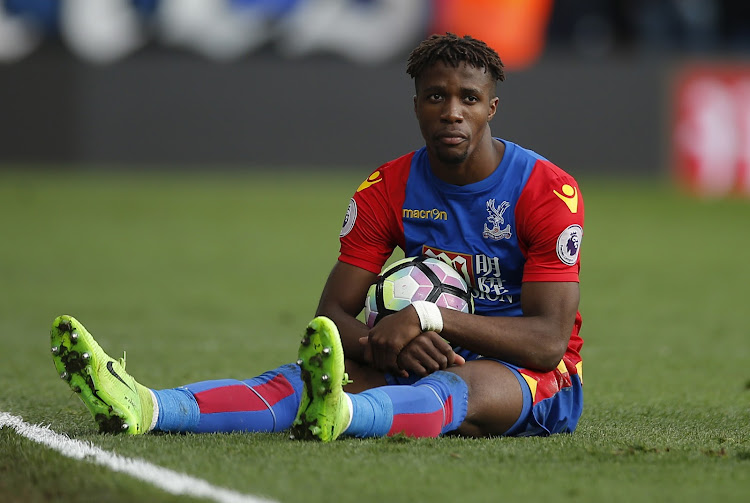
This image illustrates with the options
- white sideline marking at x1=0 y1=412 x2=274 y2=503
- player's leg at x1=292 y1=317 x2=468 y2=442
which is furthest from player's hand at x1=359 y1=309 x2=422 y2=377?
white sideline marking at x1=0 y1=412 x2=274 y2=503

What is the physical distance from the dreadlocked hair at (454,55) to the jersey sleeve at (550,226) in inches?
17.8

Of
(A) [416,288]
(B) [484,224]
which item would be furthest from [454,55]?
(A) [416,288]

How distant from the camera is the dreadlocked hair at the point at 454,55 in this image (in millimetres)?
4398

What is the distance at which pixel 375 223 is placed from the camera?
471cm

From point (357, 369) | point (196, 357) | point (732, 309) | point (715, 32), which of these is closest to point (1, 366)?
point (196, 357)

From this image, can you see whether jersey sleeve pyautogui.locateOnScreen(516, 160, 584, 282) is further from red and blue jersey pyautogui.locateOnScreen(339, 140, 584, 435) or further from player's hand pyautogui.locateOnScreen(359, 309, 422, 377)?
player's hand pyautogui.locateOnScreen(359, 309, 422, 377)

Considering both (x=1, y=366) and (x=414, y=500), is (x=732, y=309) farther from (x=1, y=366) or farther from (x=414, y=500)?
(x=414, y=500)

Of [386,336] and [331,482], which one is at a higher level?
[386,336]

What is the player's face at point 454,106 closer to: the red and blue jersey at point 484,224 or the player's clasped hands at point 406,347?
the red and blue jersey at point 484,224

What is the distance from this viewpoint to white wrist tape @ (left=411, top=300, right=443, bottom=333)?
4.21 m

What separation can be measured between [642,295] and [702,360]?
347 centimetres

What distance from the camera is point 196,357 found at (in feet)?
22.9

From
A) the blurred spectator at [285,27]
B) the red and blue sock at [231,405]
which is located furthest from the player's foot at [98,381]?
the blurred spectator at [285,27]

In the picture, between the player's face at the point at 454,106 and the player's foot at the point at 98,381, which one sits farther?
the player's face at the point at 454,106
